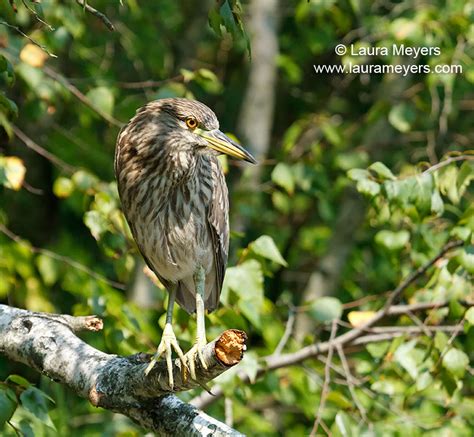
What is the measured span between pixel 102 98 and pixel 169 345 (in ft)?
→ 5.34

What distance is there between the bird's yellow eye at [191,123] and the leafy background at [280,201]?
0.43 metres

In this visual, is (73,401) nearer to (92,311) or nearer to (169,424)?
(92,311)

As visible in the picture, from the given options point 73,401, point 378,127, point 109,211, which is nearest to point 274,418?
point 73,401

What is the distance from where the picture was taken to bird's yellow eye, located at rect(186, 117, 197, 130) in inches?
144

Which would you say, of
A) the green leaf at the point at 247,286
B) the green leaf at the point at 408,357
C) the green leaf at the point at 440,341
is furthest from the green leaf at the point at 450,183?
the green leaf at the point at 247,286

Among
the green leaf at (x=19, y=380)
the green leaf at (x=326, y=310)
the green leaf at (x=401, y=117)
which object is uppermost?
the green leaf at (x=401, y=117)

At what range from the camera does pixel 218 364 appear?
257cm

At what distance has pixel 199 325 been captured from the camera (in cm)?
348

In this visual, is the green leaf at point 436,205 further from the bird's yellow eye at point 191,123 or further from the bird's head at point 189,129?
the bird's yellow eye at point 191,123

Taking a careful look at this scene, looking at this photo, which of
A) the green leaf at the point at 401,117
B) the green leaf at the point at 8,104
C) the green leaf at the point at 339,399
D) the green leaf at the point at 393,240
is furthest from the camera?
the green leaf at the point at 401,117

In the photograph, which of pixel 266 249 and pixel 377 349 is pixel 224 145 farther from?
pixel 377 349

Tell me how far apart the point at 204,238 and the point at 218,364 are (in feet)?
4.37

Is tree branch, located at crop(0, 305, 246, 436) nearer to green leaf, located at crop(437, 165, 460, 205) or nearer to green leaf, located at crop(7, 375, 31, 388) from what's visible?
green leaf, located at crop(7, 375, 31, 388)

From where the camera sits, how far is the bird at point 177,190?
3686 mm
